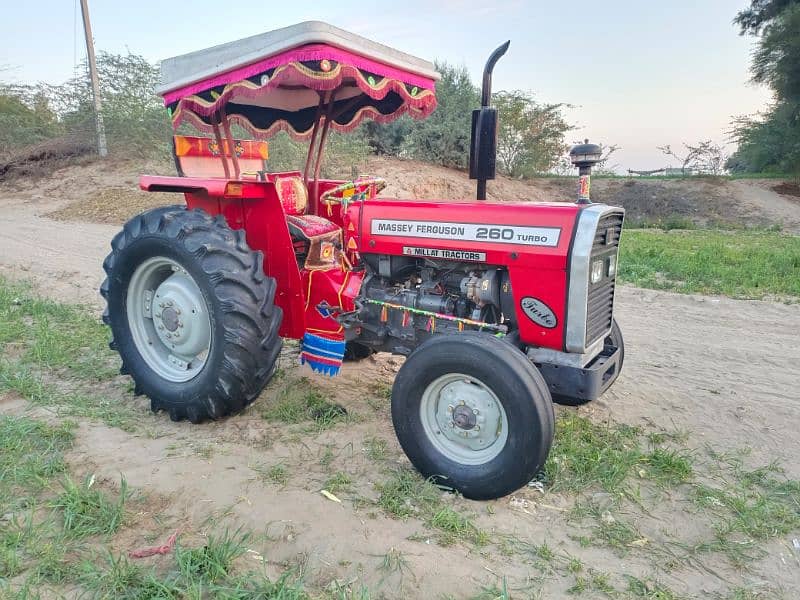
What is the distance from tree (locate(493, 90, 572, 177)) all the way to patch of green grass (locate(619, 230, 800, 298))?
10.5 metres

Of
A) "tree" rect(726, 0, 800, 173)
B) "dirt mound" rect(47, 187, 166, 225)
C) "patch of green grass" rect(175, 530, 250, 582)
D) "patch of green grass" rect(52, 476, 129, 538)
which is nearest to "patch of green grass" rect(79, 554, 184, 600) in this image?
"patch of green grass" rect(175, 530, 250, 582)

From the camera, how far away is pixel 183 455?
3.22m

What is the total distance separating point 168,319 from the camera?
376 cm

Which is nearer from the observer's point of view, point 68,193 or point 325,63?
point 325,63

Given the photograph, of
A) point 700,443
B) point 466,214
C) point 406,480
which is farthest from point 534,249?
point 700,443

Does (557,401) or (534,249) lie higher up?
(534,249)

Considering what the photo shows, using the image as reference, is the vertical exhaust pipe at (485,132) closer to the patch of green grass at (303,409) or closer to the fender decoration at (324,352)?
the fender decoration at (324,352)

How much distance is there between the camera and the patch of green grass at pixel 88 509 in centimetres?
252

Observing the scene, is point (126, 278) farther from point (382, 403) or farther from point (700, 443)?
point (700, 443)

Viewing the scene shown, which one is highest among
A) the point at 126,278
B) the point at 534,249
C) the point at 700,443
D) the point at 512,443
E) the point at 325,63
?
the point at 325,63

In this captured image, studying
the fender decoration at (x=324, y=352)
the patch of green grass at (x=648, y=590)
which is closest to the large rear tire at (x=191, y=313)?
the fender decoration at (x=324, y=352)

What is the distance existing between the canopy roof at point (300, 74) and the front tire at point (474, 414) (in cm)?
161

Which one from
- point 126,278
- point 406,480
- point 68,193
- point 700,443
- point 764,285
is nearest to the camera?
Answer: point 406,480

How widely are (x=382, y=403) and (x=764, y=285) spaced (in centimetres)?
557
